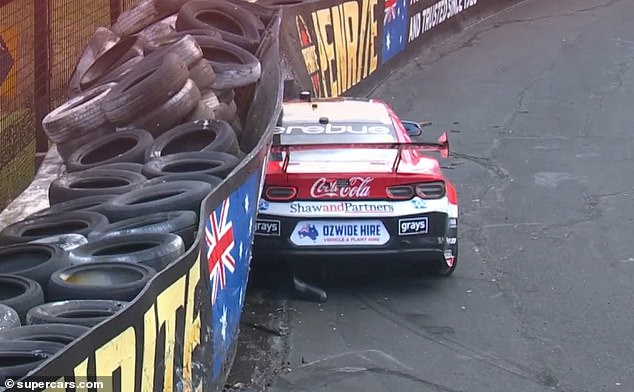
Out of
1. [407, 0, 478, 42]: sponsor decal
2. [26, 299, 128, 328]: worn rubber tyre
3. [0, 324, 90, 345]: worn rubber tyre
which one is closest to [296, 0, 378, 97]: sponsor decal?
[407, 0, 478, 42]: sponsor decal

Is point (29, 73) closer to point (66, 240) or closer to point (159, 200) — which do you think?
point (159, 200)

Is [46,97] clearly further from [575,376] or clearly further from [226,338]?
[575,376]

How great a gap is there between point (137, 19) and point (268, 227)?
436cm

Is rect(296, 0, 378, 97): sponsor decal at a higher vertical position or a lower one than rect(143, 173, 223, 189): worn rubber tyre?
lower

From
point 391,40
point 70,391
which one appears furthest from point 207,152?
point 391,40

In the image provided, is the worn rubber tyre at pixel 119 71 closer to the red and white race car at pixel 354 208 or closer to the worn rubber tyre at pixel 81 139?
the worn rubber tyre at pixel 81 139

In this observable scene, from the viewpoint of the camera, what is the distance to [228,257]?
657 centimetres

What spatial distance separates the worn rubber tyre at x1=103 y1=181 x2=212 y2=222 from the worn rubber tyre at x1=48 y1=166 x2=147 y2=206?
0.33m

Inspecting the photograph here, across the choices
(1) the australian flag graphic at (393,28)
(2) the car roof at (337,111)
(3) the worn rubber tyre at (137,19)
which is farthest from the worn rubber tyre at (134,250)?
(1) the australian flag graphic at (393,28)

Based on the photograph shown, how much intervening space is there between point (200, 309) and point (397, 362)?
7.52 ft

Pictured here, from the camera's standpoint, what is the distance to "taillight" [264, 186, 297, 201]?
8.54 meters

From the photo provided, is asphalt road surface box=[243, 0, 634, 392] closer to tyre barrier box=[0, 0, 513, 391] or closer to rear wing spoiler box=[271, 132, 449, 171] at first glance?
rear wing spoiler box=[271, 132, 449, 171]

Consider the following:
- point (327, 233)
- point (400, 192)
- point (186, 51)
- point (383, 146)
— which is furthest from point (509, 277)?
point (186, 51)

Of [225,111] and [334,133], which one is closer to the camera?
[225,111]
